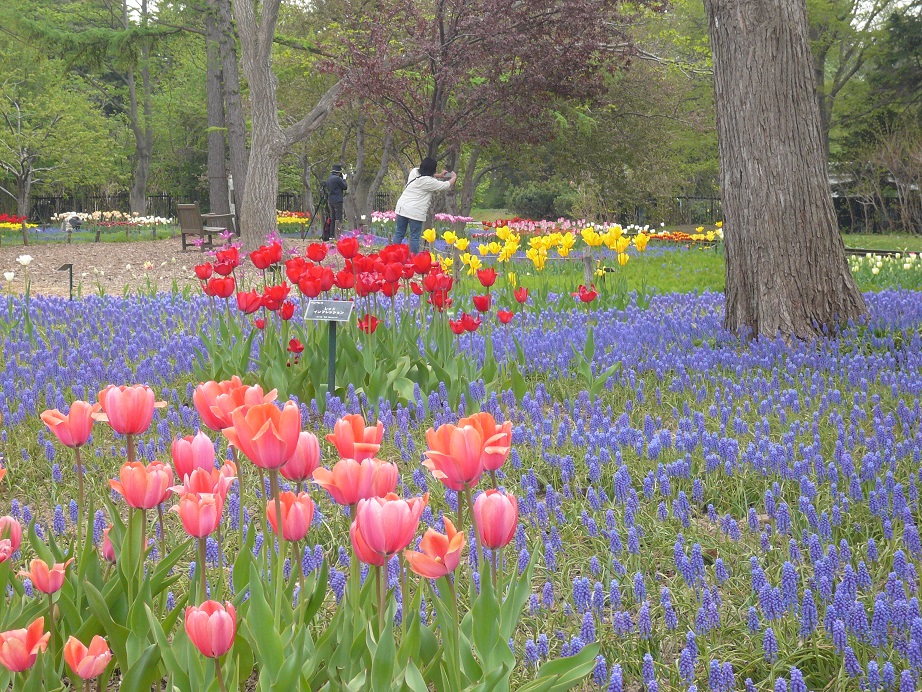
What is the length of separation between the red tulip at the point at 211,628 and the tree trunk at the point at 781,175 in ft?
17.7

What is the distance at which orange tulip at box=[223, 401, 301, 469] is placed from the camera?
4.85ft

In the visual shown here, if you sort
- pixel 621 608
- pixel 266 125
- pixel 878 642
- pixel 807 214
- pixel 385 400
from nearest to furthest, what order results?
pixel 878 642
pixel 621 608
pixel 385 400
pixel 807 214
pixel 266 125

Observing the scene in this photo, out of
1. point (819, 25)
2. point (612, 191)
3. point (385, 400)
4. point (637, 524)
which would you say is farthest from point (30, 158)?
point (637, 524)

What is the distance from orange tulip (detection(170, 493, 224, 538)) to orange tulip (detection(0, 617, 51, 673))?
29 centimetres

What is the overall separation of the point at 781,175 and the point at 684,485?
136 inches

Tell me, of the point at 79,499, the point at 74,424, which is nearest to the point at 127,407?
the point at 74,424

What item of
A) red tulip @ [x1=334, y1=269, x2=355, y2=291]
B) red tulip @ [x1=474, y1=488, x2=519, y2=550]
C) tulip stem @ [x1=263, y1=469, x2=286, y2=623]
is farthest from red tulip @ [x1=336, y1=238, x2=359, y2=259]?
red tulip @ [x1=474, y1=488, x2=519, y2=550]

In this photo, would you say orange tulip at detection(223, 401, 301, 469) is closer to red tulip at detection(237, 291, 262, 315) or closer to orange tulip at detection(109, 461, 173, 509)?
orange tulip at detection(109, 461, 173, 509)

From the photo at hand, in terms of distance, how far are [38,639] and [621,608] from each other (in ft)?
5.18

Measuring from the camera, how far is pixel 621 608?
8.11 ft

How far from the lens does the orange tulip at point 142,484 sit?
5.40 feet

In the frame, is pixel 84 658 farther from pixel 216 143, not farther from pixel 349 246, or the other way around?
pixel 216 143

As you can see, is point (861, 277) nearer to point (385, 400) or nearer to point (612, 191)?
point (385, 400)

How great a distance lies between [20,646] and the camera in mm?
1379
